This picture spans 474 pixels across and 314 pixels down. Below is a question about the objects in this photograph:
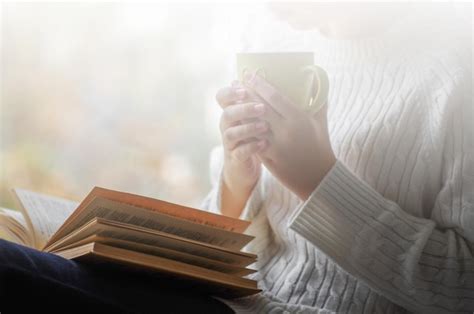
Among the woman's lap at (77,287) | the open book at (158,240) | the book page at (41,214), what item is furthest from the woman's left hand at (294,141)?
the book page at (41,214)

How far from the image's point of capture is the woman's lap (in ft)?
2.84

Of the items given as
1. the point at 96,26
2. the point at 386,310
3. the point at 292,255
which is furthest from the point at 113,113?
the point at 386,310

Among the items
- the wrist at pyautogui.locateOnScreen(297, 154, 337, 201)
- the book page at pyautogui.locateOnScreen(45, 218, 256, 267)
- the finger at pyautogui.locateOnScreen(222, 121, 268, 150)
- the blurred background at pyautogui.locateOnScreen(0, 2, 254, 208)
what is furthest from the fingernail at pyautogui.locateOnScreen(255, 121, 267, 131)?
the blurred background at pyautogui.locateOnScreen(0, 2, 254, 208)

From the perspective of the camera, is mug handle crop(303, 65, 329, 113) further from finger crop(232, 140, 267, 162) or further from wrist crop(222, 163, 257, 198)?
wrist crop(222, 163, 257, 198)

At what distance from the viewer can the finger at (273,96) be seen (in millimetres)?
1072

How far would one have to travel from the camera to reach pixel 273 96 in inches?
42.2

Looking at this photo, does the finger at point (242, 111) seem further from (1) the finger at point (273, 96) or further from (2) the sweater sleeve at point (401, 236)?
(2) the sweater sleeve at point (401, 236)

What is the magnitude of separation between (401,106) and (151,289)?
527 mm

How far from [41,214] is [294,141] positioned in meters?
0.43

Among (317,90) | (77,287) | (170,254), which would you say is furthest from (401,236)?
(77,287)

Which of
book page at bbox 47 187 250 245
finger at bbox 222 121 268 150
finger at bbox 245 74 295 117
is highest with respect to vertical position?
finger at bbox 245 74 295 117

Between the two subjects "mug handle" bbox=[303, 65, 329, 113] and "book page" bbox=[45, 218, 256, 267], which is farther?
"mug handle" bbox=[303, 65, 329, 113]

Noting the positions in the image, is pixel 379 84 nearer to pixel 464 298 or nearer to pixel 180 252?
pixel 464 298

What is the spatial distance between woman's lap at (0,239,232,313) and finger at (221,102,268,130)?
0.93 feet
